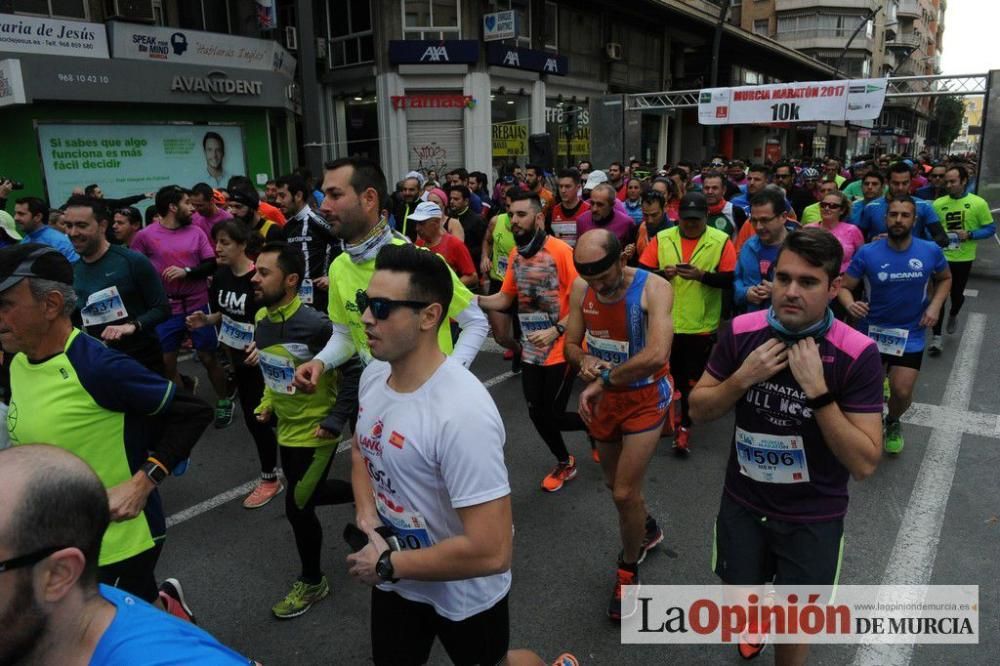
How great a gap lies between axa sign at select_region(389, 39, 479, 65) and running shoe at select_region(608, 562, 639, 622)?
64.5 ft

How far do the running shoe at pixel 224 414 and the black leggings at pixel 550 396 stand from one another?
312cm

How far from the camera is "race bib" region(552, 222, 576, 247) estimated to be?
787cm

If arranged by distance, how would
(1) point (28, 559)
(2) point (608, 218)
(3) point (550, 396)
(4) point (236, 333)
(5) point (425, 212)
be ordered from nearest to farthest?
(1) point (28, 559)
(3) point (550, 396)
(4) point (236, 333)
(5) point (425, 212)
(2) point (608, 218)

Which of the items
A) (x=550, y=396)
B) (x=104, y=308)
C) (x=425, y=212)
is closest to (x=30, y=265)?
(x=104, y=308)

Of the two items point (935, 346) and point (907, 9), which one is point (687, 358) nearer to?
point (935, 346)

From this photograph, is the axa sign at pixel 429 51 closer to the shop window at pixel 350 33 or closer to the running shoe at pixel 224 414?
the shop window at pixel 350 33

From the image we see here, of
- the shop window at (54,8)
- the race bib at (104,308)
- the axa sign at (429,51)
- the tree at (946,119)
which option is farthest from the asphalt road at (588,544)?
the tree at (946,119)

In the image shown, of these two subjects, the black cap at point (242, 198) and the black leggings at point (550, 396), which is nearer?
the black leggings at point (550, 396)

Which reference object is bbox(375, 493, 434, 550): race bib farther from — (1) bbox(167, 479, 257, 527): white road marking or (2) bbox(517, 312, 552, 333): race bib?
(1) bbox(167, 479, 257, 527): white road marking

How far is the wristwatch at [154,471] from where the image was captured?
2475 mm

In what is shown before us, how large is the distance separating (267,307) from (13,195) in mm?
12592

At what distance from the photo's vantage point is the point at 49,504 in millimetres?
1222

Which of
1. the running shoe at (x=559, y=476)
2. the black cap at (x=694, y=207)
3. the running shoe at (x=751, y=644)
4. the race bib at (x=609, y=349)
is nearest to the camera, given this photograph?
the running shoe at (x=751, y=644)

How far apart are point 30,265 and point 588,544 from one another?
3.18 metres
